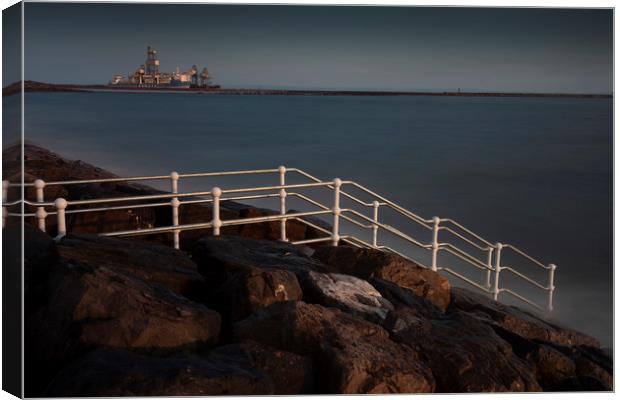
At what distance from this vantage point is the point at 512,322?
4.98 metres

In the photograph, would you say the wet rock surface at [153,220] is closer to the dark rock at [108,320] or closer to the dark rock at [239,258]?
the dark rock at [239,258]

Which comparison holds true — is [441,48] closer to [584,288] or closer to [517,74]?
[517,74]

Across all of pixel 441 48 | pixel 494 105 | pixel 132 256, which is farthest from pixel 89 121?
pixel 132 256

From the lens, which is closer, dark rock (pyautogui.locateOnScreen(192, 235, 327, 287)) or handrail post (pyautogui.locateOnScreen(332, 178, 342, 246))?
dark rock (pyautogui.locateOnScreen(192, 235, 327, 287))

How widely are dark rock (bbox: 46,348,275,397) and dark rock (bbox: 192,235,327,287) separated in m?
1.13

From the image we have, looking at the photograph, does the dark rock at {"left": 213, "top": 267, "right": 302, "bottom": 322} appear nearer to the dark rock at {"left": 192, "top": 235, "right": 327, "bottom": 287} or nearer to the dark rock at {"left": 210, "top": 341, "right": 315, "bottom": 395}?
the dark rock at {"left": 192, "top": 235, "right": 327, "bottom": 287}

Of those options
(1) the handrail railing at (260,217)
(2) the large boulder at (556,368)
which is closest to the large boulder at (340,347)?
(2) the large boulder at (556,368)

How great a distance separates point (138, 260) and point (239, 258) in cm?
62

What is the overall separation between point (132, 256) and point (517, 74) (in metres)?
6.49

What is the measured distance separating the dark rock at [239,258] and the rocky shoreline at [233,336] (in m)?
0.02

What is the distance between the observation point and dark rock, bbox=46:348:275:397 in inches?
106

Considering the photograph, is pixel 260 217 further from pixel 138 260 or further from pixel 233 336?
pixel 233 336

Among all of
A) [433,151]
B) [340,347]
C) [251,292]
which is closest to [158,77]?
[433,151]

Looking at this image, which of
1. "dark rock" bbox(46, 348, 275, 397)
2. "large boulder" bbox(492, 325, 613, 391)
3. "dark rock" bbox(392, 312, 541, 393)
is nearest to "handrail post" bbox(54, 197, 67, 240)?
"dark rock" bbox(46, 348, 275, 397)
